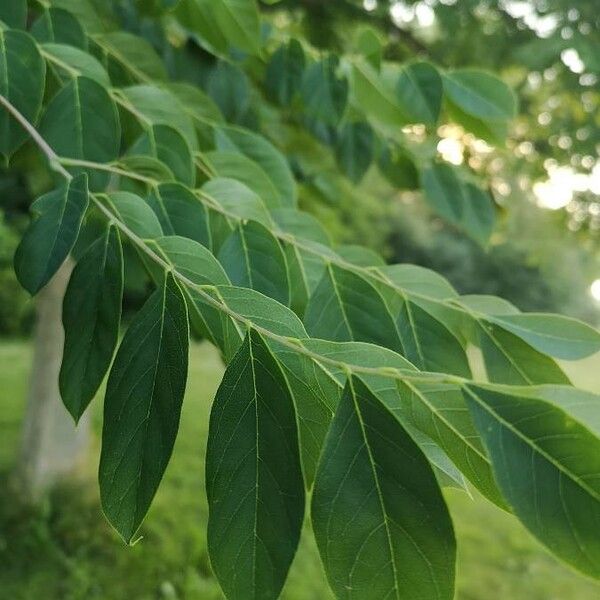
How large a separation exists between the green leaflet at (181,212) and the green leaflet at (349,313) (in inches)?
6.1

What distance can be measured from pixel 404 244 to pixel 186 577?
12.0 m

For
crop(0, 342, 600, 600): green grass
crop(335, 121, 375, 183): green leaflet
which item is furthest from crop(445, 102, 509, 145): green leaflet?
crop(0, 342, 600, 600): green grass

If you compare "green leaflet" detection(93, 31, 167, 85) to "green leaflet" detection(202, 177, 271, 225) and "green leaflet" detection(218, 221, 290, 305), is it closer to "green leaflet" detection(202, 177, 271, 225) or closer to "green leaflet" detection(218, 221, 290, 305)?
"green leaflet" detection(202, 177, 271, 225)

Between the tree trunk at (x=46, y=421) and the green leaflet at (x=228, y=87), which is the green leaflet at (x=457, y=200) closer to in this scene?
the green leaflet at (x=228, y=87)

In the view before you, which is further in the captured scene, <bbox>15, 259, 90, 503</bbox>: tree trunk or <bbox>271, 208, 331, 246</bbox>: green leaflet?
<bbox>15, 259, 90, 503</bbox>: tree trunk

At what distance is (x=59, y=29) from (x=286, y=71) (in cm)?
50

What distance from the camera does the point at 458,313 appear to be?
0.77m

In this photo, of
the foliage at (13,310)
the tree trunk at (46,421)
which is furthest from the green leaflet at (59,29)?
the foliage at (13,310)

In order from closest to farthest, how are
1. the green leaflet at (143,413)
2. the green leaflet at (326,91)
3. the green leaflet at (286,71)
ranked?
the green leaflet at (143,413) < the green leaflet at (326,91) < the green leaflet at (286,71)

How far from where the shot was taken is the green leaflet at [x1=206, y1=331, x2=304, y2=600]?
1.51ft

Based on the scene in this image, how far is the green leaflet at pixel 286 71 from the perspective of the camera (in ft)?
4.67

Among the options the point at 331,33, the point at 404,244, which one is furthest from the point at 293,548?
the point at 404,244

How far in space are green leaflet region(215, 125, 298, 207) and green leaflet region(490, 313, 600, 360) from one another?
56 centimetres

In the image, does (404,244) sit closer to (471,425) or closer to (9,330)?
(9,330)
